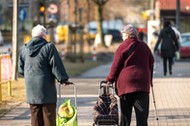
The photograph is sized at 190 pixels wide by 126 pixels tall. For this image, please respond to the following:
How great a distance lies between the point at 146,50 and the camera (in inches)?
398

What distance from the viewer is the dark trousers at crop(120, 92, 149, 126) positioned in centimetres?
996

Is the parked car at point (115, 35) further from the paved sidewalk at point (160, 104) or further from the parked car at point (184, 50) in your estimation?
the paved sidewalk at point (160, 104)

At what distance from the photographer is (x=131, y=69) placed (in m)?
9.98

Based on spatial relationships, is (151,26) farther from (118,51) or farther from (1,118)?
(118,51)

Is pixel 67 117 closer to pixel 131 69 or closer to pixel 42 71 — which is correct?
pixel 42 71

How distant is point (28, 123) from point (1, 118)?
0.99 meters

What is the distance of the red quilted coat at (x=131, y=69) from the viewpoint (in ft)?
32.6

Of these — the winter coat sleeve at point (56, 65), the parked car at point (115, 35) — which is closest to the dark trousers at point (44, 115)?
the winter coat sleeve at point (56, 65)

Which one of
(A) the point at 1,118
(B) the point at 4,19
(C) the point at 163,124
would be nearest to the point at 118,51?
(C) the point at 163,124

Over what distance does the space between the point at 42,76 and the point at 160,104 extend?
252 inches

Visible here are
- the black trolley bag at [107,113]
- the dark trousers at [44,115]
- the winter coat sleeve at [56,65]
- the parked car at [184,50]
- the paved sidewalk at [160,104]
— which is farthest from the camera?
the parked car at [184,50]

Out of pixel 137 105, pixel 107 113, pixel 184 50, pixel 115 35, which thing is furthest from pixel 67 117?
pixel 115 35

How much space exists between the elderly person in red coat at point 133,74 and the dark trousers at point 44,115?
3.49 feet

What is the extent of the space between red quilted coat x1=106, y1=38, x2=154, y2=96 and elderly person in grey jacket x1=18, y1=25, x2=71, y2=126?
933mm
